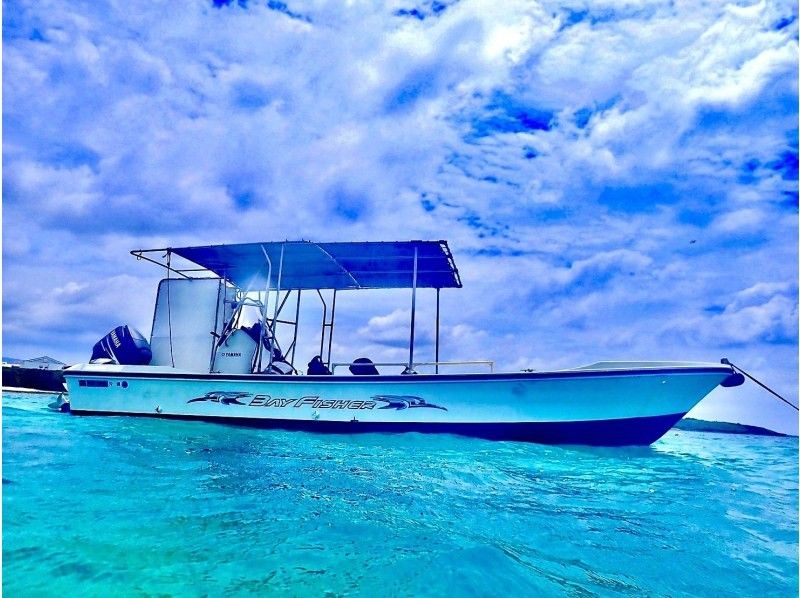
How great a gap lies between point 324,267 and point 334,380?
3.58 meters

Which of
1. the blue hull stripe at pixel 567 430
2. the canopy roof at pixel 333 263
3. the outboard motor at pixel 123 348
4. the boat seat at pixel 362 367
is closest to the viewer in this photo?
the blue hull stripe at pixel 567 430

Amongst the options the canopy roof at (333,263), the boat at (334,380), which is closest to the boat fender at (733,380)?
the boat at (334,380)

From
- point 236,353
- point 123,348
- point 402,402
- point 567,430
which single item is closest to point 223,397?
point 236,353

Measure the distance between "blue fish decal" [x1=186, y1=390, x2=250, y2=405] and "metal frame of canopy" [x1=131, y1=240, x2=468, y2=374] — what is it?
0.98 metres

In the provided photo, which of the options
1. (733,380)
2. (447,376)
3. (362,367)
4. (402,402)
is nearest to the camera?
(733,380)

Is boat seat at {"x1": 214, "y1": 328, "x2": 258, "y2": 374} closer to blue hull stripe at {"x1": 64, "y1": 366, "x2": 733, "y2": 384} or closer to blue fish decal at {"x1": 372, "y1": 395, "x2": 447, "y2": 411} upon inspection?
blue hull stripe at {"x1": 64, "y1": 366, "x2": 733, "y2": 384}

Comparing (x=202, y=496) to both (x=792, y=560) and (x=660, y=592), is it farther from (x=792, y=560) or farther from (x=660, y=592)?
(x=792, y=560)

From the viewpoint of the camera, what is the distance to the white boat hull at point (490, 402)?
8.66 metres

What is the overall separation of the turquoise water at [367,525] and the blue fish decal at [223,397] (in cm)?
297

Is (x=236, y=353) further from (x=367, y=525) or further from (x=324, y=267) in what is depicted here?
(x=367, y=525)

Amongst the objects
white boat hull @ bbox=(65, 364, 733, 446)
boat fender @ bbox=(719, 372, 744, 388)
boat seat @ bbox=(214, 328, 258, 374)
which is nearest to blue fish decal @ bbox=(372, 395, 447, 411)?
white boat hull @ bbox=(65, 364, 733, 446)

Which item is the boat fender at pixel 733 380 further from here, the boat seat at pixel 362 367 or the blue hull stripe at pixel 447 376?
the boat seat at pixel 362 367

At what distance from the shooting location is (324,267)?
39.2ft

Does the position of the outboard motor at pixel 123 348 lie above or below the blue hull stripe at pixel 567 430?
above
